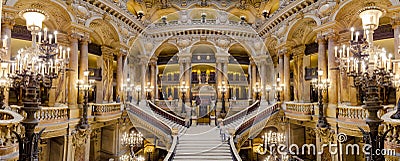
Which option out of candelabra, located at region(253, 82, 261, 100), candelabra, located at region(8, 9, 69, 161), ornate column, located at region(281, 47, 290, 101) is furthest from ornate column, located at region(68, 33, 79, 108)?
candelabra, located at region(253, 82, 261, 100)

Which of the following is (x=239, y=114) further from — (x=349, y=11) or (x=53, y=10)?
(x=53, y=10)

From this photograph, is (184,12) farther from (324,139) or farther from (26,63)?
(26,63)

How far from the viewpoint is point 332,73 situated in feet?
37.9

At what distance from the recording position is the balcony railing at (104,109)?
40.4 feet

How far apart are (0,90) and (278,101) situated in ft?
47.9

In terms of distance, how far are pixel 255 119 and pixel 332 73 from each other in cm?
481

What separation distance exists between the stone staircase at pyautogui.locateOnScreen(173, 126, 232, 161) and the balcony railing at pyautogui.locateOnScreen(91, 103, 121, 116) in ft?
14.6

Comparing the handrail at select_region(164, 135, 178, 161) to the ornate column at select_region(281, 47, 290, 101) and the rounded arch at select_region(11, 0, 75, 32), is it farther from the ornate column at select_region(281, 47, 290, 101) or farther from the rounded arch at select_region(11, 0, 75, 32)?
the ornate column at select_region(281, 47, 290, 101)

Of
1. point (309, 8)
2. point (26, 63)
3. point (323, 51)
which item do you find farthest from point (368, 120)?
point (309, 8)

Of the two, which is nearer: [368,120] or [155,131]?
[368,120]

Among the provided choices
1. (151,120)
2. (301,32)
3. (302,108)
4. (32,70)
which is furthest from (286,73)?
(32,70)

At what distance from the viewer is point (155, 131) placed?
13.6 meters

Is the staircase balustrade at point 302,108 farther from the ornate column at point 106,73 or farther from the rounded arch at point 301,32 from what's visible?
the ornate column at point 106,73

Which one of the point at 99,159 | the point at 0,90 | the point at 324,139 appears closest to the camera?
the point at 0,90
